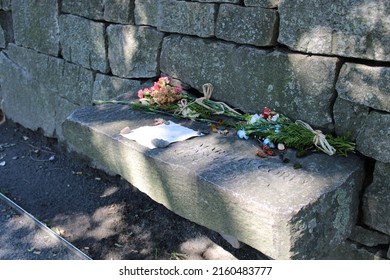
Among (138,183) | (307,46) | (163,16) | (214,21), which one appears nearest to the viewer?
(307,46)

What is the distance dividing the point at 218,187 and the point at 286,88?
0.79 meters

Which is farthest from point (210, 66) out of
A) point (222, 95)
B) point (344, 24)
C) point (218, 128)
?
point (344, 24)

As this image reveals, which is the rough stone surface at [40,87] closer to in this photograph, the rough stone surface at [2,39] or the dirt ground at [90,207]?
the rough stone surface at [2,39]

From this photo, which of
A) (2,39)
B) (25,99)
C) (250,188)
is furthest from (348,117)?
(2,39)

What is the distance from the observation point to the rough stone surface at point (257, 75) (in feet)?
8.20

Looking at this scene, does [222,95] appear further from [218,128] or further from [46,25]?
[46,25]

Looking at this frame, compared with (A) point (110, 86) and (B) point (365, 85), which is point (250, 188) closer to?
(B) point (365, 85)

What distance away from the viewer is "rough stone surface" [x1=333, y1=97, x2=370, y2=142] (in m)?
2.39

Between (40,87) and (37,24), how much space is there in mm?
627

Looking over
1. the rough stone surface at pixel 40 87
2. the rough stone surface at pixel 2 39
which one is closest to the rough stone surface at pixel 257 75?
the rough stone surface at pixel 40 87

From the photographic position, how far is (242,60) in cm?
284

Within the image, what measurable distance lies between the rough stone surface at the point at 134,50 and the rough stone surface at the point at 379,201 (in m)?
1.76

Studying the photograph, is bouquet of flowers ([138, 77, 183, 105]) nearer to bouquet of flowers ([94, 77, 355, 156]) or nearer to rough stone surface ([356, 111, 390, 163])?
bouquet of flowers ([94, 77, 355, 156])

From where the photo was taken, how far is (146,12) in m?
3.47
